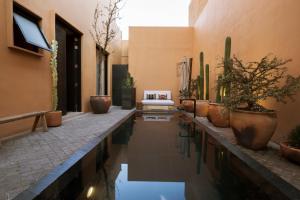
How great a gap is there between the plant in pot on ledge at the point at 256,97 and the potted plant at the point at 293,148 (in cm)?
30

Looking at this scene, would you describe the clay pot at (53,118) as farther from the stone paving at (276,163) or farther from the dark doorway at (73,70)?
the stone paving at (276,163)

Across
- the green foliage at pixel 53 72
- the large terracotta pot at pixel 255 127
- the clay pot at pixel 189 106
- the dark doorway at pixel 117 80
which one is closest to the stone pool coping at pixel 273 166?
the large terracotta pot at pixel 255 127

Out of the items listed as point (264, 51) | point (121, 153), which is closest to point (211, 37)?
point (264, 51)

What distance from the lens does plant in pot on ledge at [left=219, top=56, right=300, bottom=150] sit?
2688 millimetres

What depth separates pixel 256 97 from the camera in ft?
9.15

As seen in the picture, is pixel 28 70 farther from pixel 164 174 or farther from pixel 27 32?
pixel 164 174

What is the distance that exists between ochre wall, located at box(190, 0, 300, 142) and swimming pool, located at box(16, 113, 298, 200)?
1.09 m

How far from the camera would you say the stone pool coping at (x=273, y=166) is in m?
1.81

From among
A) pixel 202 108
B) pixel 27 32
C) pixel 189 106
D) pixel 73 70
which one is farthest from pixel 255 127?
pixel 73 70

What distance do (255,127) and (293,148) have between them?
20.2 inches

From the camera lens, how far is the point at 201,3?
29.8 feet

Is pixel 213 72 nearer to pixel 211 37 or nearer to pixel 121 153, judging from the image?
pixel 211 37

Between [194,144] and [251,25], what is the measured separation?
275 centimetres

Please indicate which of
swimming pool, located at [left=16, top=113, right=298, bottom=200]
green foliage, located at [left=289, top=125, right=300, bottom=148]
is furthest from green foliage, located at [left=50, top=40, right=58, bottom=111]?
green foliage, located at [left=289, top=125, right=300, bottom=148]
